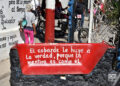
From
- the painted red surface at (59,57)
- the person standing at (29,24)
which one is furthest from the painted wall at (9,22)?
the painted red surface at (59,57)

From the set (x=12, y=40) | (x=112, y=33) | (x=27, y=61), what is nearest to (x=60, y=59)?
(x=27, y=61)

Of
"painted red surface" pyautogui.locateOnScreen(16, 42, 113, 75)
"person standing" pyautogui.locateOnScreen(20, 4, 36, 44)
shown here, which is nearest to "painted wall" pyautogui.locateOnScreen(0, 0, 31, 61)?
"person standing" pyautogui.locateOnScreen(20, 4, 36, 44)

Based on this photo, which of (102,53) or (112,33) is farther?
(112,33)

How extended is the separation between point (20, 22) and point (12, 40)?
67cm

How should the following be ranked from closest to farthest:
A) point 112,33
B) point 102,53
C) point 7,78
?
point 102,53 < point 7,78 < point 112,33

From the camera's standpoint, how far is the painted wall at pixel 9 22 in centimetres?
812

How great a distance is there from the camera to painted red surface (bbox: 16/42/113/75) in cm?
528

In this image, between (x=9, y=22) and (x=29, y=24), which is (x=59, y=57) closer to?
(x=29, y=24)

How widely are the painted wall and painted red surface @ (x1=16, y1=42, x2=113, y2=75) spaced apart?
3.01 m

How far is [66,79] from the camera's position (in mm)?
5324

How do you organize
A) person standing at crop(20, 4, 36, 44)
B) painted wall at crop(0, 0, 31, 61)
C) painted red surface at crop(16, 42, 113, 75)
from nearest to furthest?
painted red surface at crop(16, 42, 113, 75) → painted wall at crop(0, 0, 31, 61) → person standing at crop(20, 4, 36, 44)

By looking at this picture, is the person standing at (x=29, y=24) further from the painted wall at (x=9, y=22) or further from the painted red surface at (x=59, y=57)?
the painted red surface at (x=59, y=57)

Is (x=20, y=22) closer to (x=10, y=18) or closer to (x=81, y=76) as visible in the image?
(x=10, y=18)

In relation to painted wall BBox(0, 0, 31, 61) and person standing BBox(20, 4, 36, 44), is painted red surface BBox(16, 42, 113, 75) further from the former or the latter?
person standing BBox(20, 4, 36, 44)
